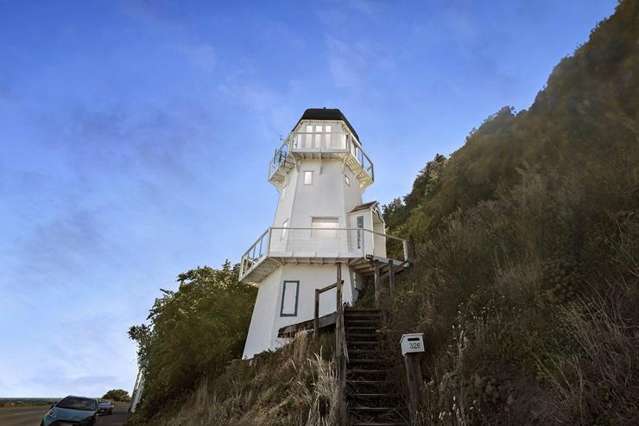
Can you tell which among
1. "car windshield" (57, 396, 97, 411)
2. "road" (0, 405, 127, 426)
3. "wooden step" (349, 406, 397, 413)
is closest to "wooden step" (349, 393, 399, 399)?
"wooden step" (349, 406, 397, 413)

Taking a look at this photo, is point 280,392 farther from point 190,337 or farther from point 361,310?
point 190,337

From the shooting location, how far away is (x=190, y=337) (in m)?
15.8

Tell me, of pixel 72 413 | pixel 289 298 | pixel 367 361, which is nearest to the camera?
pixel 367 361

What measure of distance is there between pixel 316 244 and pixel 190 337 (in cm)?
672

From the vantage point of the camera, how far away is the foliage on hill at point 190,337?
15.7 metres

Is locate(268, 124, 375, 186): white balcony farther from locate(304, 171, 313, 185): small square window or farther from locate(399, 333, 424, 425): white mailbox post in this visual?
locate(399, 333, 424, 425): white mailbox post

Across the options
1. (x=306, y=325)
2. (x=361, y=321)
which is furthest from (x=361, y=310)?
(x=306, y=325)

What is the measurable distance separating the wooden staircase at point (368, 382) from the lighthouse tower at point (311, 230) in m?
4.84

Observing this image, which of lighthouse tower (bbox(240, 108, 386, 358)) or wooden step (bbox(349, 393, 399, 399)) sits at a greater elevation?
lighthouse tower (bbox(240, 108, 386, 358))

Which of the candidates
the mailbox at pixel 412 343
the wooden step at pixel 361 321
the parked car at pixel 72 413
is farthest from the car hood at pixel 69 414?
the mailbox at pixel 412 343

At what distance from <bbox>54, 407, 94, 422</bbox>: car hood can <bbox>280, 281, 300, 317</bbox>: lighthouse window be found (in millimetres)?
7729

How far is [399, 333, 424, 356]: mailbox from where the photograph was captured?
21.1 feet

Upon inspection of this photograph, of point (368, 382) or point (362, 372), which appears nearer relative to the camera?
point (368, 382)

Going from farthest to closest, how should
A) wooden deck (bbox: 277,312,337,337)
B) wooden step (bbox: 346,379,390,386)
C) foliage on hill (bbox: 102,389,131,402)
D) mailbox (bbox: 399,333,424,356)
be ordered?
foliage on hill (bbox: 102,389,131,402) < wooden deck (bbox: 277,312,337,337) < wooden step (bbox: 346,379,390,386) < mailbox (bbox: 399,333,424,356)
